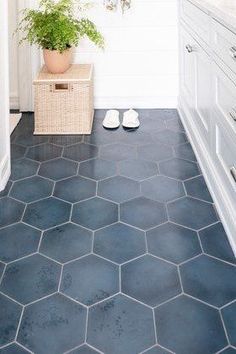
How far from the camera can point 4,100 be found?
2.23 metres

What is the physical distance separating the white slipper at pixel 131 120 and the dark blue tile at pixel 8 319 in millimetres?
1821

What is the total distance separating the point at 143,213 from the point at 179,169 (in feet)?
1.70

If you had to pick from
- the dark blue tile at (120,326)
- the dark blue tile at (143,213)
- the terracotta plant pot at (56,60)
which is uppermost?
the terracotta plant pot at (56,60)

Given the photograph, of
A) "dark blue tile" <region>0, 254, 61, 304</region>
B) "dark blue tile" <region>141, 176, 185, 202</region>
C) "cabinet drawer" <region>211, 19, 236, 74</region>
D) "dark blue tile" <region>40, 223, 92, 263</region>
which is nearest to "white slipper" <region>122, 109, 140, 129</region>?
"dark blue tile" <region>141, 176, 185, 202</region>

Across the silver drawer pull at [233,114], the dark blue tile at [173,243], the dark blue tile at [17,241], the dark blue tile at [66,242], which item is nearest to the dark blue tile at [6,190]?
the dark blue tile at [17,241]

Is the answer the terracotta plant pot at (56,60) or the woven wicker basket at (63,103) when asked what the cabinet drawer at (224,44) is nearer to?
the woven wicker basket at (63,103)

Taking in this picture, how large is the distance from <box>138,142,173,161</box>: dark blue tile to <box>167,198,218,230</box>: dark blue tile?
0.53m

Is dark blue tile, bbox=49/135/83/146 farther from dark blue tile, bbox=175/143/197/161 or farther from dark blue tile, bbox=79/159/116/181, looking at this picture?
dark blue tile, bbox=175/143/197/161

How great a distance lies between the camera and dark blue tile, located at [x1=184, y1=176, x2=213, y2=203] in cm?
220

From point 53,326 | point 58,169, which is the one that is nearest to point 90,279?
point 53,326

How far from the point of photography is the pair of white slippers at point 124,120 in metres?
3.12

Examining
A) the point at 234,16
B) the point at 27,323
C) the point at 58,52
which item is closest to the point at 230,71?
the point at 234,16

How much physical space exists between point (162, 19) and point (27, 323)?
2.61 metres

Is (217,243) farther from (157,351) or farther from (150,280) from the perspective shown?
(157,351)
